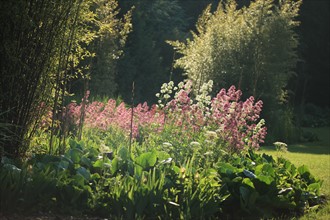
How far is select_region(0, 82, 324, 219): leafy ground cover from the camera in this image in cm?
451

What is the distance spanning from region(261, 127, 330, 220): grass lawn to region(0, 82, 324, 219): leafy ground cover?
9.6 inches

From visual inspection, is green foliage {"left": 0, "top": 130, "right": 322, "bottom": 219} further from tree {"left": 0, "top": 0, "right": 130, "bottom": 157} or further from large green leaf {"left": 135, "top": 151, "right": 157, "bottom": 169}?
tree {"left": 0, "top": 0, "right": 130, "bottom": 157}

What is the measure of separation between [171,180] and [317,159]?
23.2 ft

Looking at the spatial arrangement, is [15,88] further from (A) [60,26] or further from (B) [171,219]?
(B) [171,219]

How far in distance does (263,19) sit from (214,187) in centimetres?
1296

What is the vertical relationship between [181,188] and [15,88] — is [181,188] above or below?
below

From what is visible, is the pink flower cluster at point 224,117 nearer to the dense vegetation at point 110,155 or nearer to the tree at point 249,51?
the dense vegetation at point 110,155

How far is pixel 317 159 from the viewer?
11.3 m

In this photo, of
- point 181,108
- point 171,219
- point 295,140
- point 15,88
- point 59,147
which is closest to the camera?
point 171,219

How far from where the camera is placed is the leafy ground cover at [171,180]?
451 cm

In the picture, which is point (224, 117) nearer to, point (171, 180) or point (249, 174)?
point (249, 174)

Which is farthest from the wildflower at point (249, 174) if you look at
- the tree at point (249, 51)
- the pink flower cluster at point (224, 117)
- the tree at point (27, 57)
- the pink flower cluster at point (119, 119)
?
the tree at point (249, 51)

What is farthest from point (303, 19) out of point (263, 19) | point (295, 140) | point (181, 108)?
point (181, 108)

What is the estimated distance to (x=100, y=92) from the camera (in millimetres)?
17031
